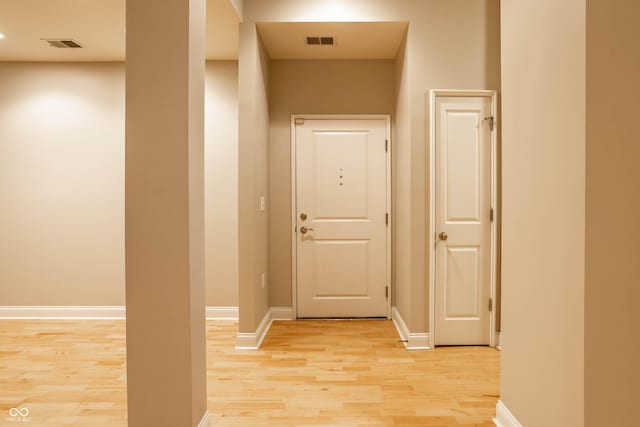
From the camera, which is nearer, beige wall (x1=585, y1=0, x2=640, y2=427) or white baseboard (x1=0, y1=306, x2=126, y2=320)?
beige wall (x1=585, y1=0, x2=640, y2=427)

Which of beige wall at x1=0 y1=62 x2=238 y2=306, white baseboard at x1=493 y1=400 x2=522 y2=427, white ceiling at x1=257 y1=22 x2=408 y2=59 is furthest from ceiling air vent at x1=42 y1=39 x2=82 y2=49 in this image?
white baseboard at x1=493 y1=400 x2=522 y2=427

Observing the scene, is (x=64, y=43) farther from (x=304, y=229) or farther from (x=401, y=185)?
(x=401, y=185)

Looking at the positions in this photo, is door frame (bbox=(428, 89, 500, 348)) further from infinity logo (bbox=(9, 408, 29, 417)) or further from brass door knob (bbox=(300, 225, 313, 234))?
infinity logo (bbox=(9, 408, 29, 417))

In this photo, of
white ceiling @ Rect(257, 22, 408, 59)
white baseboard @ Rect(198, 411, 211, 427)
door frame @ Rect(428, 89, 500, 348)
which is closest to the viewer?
white baseboard @ Rect(198, 411, 211, 427)

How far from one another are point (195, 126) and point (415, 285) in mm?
2427

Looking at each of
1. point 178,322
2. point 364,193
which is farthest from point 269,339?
Result: point 178,322

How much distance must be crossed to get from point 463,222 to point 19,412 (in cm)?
348

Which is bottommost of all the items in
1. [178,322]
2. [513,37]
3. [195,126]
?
[178,322]

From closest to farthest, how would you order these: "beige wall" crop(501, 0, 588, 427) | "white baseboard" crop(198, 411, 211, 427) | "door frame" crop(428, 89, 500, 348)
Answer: "beige wall" crop(501, 0, 588, 427), "white baseboard" crop(198, 411, 211, 427), "door frame" crop(428, 89, 500, 348)

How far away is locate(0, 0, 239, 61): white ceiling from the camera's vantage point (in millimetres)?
3348

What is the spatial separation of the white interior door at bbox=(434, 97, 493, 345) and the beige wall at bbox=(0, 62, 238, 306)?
221 centimetres

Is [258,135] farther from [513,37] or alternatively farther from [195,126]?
[513,37]

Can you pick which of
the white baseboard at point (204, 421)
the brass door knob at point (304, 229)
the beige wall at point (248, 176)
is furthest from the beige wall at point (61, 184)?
the white baseboard at point (204, 421)

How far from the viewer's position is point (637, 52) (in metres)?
1.55
